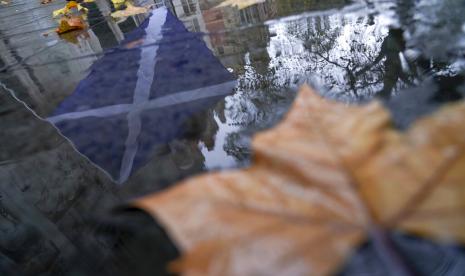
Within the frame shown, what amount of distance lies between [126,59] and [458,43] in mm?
1653

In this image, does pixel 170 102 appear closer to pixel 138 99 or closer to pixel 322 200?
pixel 138 99

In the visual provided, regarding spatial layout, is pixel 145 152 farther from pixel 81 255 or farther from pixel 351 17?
pixel 351 17

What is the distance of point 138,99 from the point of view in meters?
1.48

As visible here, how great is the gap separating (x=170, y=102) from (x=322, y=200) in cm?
99

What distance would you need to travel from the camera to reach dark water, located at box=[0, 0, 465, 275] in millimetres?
885

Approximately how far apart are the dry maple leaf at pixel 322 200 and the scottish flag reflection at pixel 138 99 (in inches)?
23.1

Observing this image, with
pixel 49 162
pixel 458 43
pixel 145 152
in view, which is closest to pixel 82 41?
pixel 49 162

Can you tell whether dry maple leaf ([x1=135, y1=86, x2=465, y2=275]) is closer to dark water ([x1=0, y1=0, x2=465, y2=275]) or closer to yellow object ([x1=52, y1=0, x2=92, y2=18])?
dark water ([x1=0, y1=0, x2=465, y2=275])

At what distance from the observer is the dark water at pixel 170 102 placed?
89 centimetres

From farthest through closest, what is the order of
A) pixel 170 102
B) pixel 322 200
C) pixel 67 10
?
1. pixel 67 10
2. pixel 170 102
3. pixel 322 200

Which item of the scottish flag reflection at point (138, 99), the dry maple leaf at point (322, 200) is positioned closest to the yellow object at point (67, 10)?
the scottish flag reflection at point (138, 99)

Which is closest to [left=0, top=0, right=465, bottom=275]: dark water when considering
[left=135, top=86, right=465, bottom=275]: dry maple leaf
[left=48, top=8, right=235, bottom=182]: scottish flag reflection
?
[left=48, top=8, right=235, bottom=182]: scottish flag reflection

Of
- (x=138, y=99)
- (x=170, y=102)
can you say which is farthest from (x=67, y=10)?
(x=170, y=102)

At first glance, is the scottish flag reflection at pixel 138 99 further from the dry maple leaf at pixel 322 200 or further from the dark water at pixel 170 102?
the dry maple leaf at pixel 322 200
